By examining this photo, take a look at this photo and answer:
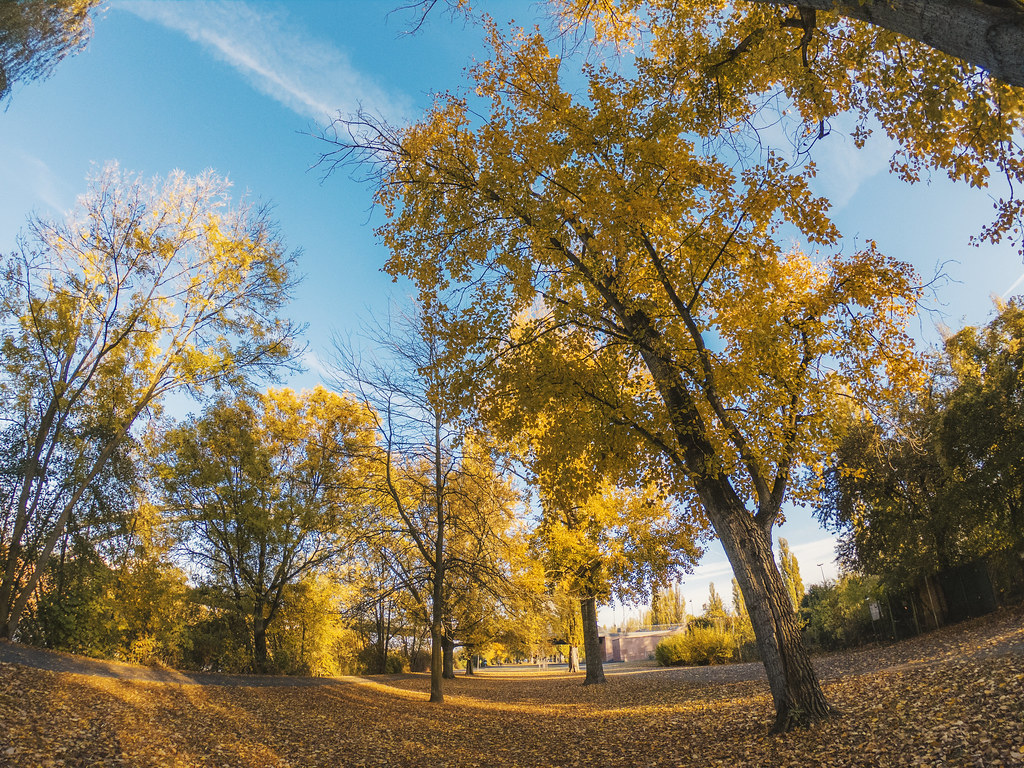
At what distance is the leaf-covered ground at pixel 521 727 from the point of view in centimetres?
527

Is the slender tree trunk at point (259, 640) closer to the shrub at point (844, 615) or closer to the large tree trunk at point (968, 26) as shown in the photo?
the large tree trunk at point (968, 26)

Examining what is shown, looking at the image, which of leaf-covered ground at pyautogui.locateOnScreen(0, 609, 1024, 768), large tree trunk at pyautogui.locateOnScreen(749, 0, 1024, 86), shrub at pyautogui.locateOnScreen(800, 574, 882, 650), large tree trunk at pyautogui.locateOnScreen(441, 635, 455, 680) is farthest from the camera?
large tree trunk at pyautogui.locateOnScreen(441, 635, 455, 680)

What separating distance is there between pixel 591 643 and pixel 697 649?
11.6m

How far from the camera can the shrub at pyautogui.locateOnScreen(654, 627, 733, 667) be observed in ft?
87.7

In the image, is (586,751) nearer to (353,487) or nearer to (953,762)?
(953,762)

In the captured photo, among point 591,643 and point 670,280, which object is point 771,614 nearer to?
point 670,280

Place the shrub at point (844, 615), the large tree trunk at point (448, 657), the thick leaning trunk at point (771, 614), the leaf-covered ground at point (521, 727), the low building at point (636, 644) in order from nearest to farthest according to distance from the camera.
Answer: the leaf-covered ground at point (521, 727)
the thick leaning trunk at point (771, 614)
the shrub at point (844, 615)
the large tree trunk at point (448, 657)
the low building at point (636, 644)

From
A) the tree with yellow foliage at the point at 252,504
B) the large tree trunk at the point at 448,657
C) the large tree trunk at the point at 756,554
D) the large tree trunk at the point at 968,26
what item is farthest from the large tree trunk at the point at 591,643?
the large tree trunk at the point at 968,26

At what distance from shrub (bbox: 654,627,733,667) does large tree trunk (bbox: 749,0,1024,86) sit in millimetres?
28632

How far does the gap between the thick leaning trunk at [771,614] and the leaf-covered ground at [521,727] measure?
0.34 meters

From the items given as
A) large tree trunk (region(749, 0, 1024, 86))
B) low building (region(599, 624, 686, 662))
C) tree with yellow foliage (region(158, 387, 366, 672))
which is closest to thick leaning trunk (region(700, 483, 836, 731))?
large tree trunk (region(749, 0, 1024, 86))

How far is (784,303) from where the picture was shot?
7.81m

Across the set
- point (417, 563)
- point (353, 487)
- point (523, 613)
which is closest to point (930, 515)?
point (523, 613)

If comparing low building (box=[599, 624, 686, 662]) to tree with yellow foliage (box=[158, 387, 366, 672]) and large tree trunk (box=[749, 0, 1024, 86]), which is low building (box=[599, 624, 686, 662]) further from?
large tree trunk (box=[749, 0, 1024, 86])
